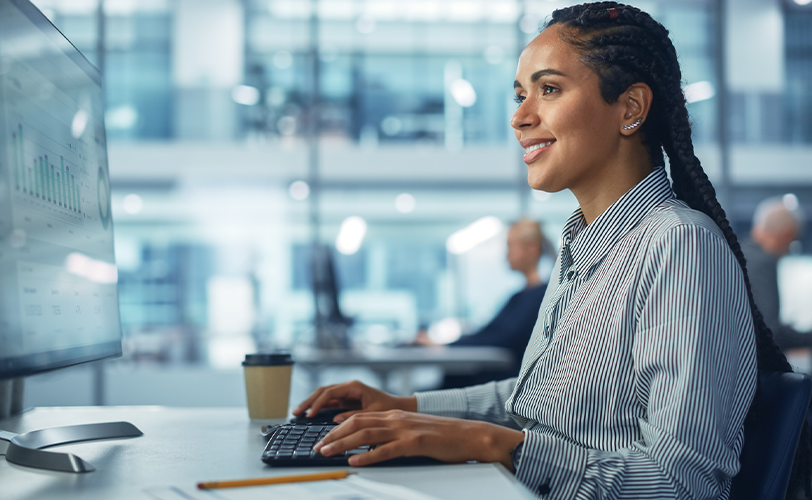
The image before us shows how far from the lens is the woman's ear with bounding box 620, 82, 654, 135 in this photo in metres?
1.12

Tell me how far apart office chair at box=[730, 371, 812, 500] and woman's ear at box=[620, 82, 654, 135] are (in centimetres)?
46

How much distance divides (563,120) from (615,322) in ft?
1.21

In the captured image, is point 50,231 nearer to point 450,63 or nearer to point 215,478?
point 215,478

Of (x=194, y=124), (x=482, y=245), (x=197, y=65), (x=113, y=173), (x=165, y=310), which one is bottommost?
(x=165, y=310)

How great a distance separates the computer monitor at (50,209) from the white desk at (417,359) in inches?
73.0

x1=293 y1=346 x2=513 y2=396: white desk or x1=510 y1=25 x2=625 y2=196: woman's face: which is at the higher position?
x1=510 y1=25 x2=625 y2=196: woman's face

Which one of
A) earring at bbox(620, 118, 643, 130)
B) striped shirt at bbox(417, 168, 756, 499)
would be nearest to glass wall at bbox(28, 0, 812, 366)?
earring at bbox(620, 118, 643, 130)

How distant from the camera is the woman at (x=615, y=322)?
82cm

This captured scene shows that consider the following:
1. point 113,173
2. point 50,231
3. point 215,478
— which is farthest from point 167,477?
point 113,173

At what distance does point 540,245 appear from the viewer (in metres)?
3.68

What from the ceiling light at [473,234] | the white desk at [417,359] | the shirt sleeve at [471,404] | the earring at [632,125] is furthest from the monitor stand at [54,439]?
the ceiling light at [473,234]

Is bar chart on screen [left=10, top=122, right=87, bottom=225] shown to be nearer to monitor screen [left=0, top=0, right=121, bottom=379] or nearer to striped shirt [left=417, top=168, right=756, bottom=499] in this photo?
monitor screen [left=0, top=0, right=121, bottom=379]

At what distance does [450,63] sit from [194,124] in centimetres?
216

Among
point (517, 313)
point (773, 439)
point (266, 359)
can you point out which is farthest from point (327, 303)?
point (773, 439)
